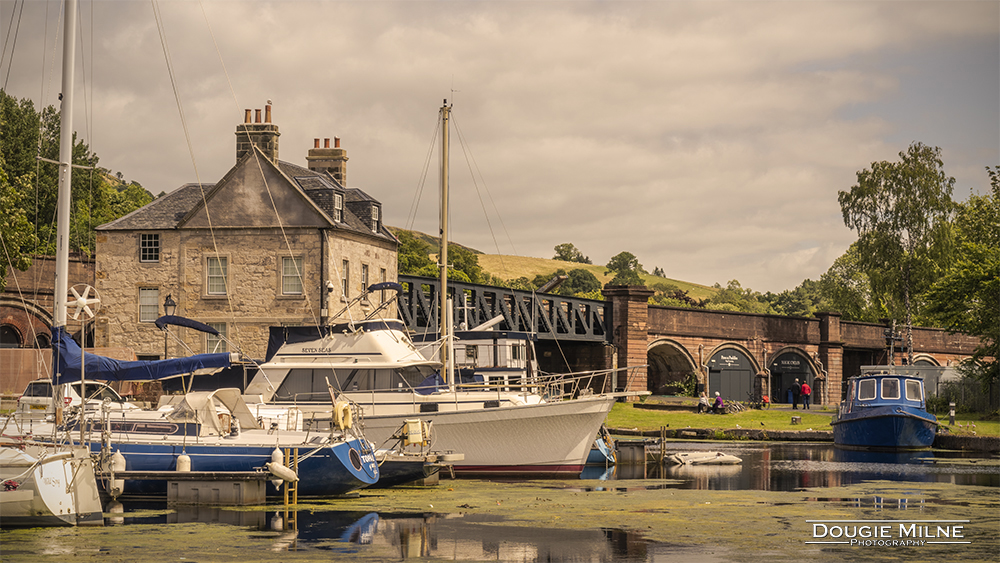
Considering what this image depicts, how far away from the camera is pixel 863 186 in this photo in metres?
59.0

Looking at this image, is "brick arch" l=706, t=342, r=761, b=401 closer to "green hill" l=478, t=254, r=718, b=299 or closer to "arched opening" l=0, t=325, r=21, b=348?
"arched opening" l=0, t=325, r=21, b=348

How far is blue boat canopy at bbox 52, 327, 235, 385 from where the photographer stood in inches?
739

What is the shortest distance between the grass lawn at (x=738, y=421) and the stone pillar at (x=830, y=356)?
17.5 metres

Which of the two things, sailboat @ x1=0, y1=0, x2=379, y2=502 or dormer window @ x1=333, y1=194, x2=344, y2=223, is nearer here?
sailboat @ x1=0, y1=0, x2=379, y2=502

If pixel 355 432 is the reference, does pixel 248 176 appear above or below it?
above

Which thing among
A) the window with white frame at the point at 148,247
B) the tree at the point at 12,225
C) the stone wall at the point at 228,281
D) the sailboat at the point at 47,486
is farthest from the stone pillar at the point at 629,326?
the sailboat at the point at 47,486

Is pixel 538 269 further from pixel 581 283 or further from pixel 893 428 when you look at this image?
pixel 893 428

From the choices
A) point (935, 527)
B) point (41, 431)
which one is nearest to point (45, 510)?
point (41, 431)

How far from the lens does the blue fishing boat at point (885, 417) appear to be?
105 ft

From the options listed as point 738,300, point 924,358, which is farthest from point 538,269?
point 924,358

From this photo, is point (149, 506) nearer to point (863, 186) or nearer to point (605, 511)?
point (605, 511)

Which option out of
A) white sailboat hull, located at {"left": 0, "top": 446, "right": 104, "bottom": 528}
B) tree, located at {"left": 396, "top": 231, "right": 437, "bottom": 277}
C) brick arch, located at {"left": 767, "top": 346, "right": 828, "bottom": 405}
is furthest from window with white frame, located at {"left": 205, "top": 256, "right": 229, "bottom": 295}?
tree, located at {"left": 396, "top": 231, "right": 437, "bottom": 277}

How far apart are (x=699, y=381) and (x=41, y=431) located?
4423 centimetres

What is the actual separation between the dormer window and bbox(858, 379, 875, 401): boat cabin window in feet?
66.7
